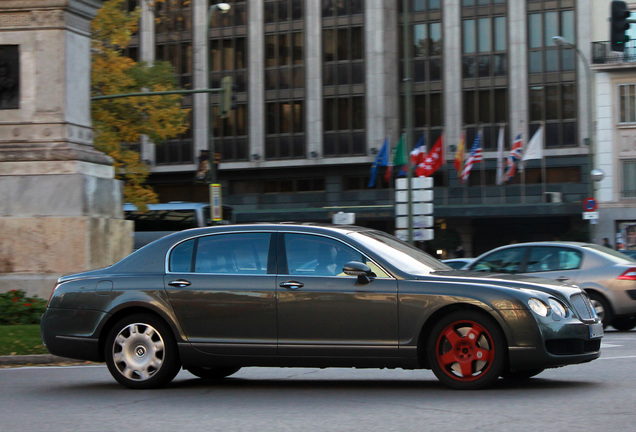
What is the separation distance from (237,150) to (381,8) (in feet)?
33.9

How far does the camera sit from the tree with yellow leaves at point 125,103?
1111 inches

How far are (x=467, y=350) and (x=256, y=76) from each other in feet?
149

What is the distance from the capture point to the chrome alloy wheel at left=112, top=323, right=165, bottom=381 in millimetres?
8969

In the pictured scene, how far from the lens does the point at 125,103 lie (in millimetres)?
28938

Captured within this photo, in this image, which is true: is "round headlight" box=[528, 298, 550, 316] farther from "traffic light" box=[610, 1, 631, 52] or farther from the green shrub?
"traffic light" box=[610, 1, 631, 52]

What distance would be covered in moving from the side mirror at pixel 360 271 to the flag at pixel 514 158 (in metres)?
35.7

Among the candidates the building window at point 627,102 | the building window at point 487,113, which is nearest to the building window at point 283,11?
the building window at point 487,113

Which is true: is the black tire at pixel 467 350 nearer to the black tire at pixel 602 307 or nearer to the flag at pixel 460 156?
the black tire at pixel 602 307

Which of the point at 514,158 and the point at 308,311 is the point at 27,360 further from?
the point at 514,158

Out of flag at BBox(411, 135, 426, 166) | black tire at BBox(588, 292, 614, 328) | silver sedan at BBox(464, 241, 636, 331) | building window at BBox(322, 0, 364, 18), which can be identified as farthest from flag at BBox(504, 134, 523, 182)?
black tire at BBox(588, 292, 614, 328)

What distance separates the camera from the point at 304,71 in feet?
169

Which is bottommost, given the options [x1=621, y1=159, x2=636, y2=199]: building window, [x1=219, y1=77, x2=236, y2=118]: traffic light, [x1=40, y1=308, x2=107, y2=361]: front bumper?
[x1=40, y1=308, x2=107, y2=361]: front bumper

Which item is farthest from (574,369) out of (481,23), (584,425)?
(481,23)

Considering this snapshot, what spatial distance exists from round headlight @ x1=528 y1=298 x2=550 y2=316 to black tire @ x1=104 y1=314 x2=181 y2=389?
10.2ft
